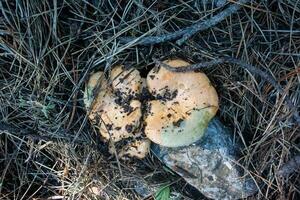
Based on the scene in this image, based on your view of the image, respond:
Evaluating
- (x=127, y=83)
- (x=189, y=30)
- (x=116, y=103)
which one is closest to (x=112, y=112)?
(x=116, y=103)

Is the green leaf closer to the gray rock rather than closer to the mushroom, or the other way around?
the gray rock

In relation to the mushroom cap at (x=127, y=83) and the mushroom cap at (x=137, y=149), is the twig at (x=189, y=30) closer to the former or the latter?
the mushroom cap at (x=127, y=83)

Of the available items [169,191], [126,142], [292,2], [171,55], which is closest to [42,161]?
[126,142]

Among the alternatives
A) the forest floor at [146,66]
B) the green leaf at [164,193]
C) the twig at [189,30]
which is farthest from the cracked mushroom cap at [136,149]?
the twig at [189,30]

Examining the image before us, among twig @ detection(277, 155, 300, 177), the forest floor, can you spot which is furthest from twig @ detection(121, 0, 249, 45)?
twig @ detection(277, 155, 300, 177)

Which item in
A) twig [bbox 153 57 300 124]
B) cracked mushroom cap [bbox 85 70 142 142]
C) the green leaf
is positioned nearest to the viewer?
twig [bbox 153 57 300 124]

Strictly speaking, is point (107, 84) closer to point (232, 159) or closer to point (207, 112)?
point (207, 112)

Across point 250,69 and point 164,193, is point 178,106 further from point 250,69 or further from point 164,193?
point 164,193
